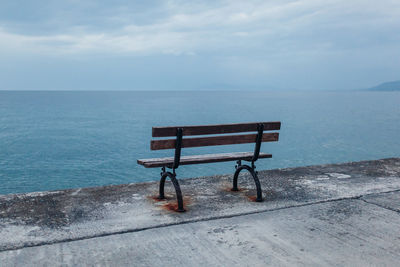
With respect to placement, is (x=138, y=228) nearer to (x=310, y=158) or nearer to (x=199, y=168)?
(x=199, y=168)

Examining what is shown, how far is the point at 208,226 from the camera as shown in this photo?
4.14m

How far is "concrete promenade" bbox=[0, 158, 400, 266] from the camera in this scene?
11.2 ft

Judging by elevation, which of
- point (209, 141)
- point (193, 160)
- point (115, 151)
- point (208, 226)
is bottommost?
point (115, 151)

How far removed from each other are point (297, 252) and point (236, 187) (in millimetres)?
2127

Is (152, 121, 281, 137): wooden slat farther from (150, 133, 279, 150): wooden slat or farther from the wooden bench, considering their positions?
(150, 133, 279, 150): wooden slat

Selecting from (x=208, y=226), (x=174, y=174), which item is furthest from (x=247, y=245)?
(x=174, y=174)

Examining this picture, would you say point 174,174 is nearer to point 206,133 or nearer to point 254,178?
point 206,133

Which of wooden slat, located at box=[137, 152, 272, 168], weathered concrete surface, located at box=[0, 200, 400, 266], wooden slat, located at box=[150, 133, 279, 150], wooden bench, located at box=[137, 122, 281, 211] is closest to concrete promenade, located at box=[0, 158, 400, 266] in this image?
weathered concrete surface, located at box=[0, 200, 400, 266]

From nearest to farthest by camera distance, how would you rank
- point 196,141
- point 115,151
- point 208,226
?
point 208,226 → point 196,141 → point 115,151

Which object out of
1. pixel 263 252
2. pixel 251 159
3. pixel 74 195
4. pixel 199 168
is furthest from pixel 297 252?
pixel 199 168

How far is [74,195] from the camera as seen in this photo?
5.20 metres

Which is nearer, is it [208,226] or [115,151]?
[208,226]

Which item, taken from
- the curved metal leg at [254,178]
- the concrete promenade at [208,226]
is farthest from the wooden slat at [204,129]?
the concrete promenade at [208,226]

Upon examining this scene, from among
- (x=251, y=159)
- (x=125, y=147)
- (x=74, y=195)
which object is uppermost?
(x=251, y=159)
